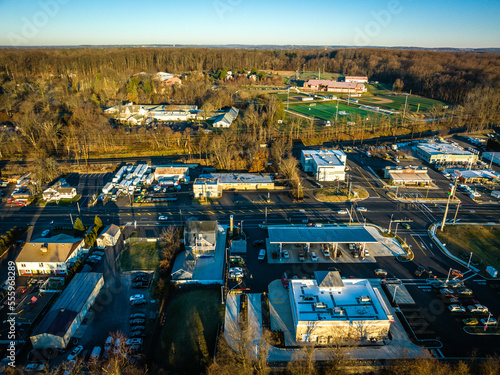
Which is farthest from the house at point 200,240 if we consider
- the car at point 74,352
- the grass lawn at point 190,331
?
the car at point 74,352

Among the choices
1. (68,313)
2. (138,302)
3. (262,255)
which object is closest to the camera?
(68,313)

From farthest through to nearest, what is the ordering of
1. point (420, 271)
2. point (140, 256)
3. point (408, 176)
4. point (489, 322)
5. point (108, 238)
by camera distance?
point (408, 176) → point (108, 238) → point (140, 256) → point (420, 271) → point (489, 322)

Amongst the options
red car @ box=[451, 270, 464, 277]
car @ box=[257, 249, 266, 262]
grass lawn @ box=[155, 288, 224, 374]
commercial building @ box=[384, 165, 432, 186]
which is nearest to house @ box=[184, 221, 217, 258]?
car @ box=[257, 249, 266, 262]

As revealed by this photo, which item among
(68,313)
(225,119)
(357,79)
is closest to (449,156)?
(225,119)

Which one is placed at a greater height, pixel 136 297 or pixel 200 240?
pixel 200 240

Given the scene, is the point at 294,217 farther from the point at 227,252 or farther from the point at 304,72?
the point at 304,72

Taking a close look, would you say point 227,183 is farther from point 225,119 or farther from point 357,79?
point 357,79
